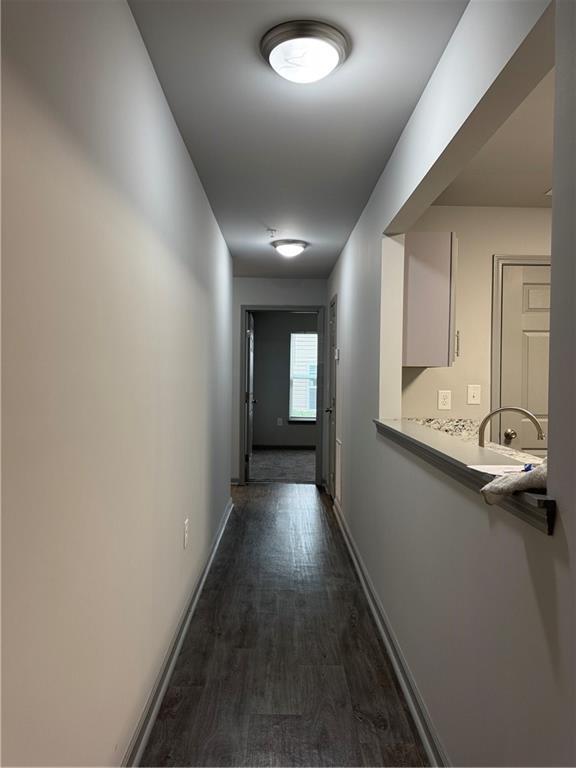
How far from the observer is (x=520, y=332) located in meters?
3.66

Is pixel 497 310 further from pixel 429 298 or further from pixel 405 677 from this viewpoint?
pixel 405 677

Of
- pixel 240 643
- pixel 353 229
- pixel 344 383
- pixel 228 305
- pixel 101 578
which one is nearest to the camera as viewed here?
pixel 101 578

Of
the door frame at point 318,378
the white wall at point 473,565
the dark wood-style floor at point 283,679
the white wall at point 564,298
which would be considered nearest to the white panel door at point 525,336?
the white wall at point 473,565

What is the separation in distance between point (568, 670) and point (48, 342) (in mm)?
1157

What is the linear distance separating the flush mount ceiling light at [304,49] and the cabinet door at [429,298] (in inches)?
53.2

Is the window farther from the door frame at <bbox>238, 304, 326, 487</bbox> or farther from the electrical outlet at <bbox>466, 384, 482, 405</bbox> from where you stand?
the electrical outlet at <bbox>466, 384, 482, 405</bbox>

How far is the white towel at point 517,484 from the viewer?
3.73 ft

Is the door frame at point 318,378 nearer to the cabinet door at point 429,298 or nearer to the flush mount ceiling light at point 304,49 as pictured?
the cabinet door at point 429,298

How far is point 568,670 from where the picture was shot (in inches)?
39.7

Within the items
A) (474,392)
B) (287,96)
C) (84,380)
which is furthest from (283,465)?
(84,380)

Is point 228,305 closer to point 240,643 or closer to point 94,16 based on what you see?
point 240,643

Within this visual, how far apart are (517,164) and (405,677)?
99.5 inches

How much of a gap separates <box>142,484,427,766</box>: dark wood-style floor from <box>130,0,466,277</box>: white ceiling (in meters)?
2.40

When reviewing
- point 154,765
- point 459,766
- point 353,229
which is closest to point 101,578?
point 154,765
